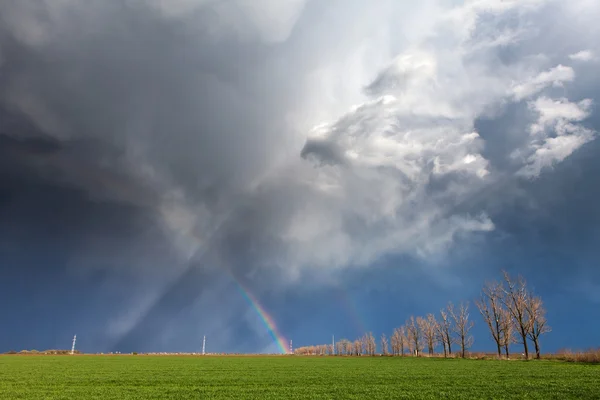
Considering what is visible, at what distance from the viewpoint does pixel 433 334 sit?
128 metres

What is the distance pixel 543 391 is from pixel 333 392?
13.5m

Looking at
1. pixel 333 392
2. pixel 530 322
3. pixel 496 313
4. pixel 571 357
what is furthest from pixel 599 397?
pixel 496 313

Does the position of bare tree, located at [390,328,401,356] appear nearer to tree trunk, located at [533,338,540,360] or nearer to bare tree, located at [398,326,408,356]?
bare tree, located at [398,326,408,356]

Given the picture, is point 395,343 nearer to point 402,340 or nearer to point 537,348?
point 402,340

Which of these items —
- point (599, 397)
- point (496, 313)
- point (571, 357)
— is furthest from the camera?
point (496, 313)

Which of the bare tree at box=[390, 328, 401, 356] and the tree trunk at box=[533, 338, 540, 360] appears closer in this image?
the tree trunk at box=[533, 338, 540, 360]

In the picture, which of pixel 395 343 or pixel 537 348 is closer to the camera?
pixel 537 348

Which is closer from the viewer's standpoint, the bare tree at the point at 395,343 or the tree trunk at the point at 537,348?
the tree trunk at the point at 537,348

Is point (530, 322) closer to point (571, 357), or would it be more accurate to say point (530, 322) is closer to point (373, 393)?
point (571, 357)

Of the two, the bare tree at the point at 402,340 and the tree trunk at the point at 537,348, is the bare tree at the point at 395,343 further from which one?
the tree trunk at the point at 537,348

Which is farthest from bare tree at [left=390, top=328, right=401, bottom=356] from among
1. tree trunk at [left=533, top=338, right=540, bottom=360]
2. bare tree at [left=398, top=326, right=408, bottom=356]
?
tree trunk at [left=533, top=338, right=540, bottom=360]

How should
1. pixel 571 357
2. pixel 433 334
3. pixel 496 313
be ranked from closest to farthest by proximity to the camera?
pixel 571 357, pixel 496 313, pixel 433 334

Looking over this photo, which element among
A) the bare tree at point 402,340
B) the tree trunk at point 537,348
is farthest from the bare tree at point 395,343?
the tree trunk at point 537,348

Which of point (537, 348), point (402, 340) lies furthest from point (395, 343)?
point (537, 348)
